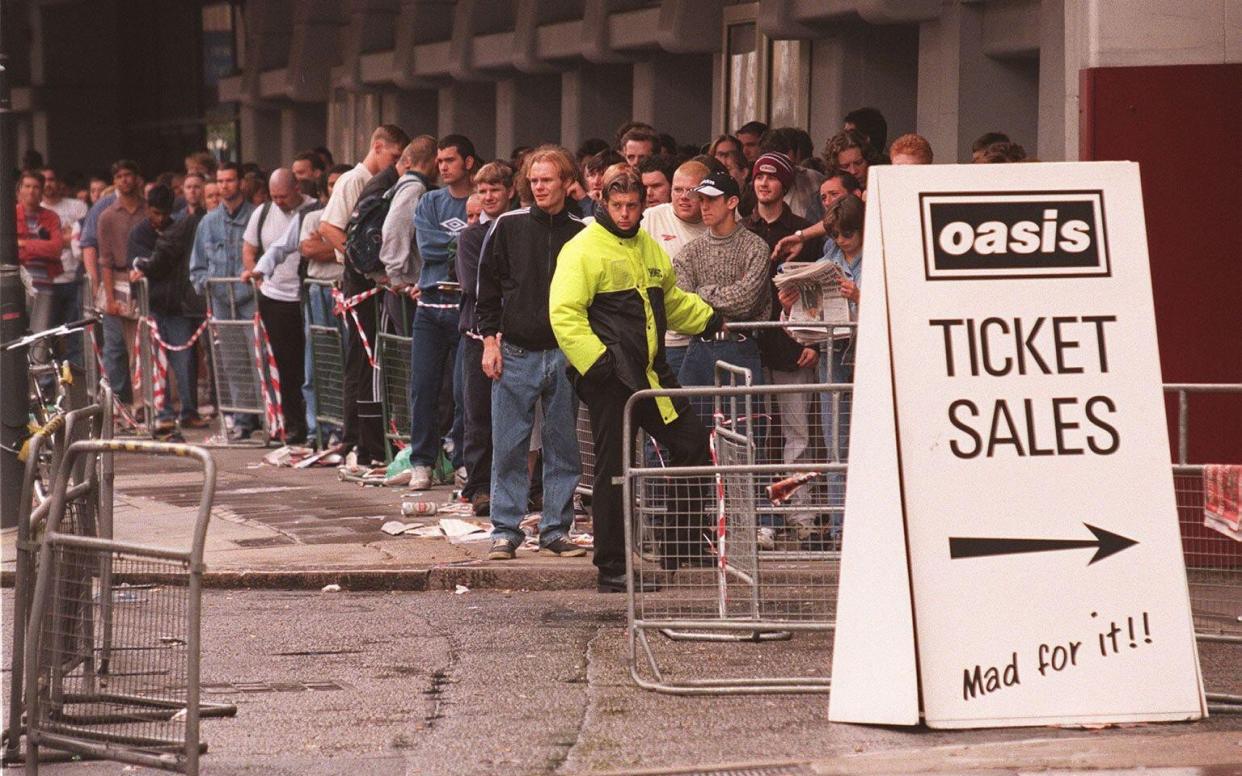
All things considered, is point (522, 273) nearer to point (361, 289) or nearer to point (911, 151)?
point (911, 151)

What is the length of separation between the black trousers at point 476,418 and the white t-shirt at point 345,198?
232 cm

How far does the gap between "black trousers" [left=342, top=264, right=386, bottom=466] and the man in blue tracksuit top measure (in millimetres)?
1085

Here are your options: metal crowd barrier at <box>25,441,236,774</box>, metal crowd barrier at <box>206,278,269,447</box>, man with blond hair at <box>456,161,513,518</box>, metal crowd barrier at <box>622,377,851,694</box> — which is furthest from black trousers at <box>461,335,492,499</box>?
metal crowd barrier at <box>25,441,236,774</box>

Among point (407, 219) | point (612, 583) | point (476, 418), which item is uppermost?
point (407, 219)

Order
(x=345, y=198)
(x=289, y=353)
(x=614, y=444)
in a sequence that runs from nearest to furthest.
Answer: (x=614, y=444) < (x=345, y=198) < (x=289, y=353)

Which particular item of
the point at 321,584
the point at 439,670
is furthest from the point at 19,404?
the point at 439,670

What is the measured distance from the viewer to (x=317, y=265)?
15.0 meters

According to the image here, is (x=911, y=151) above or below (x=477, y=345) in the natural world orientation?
above

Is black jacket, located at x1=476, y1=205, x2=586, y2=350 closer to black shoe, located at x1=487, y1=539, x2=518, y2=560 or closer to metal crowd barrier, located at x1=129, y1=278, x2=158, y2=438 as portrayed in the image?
black shoe, located at x1=487, y1=539, x2=518, y2=560

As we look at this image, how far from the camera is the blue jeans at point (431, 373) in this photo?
42.0 feet

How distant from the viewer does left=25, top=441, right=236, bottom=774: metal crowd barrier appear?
241 inches

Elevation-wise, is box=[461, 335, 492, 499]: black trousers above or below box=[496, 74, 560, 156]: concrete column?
below

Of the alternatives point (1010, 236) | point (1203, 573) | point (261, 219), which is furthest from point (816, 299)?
point (261, 219)

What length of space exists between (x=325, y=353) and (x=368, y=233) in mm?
1551
